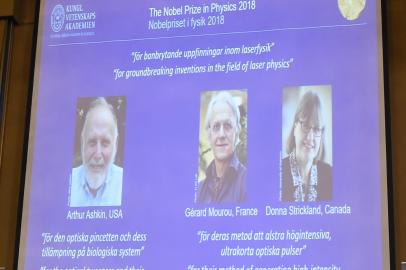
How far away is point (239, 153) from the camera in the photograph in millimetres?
2824

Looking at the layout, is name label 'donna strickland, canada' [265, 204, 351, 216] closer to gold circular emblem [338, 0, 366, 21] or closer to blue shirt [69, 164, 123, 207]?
blue shirt [69, 164, 123, 207]

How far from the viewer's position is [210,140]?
287 centimetres

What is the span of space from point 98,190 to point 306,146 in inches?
36.1

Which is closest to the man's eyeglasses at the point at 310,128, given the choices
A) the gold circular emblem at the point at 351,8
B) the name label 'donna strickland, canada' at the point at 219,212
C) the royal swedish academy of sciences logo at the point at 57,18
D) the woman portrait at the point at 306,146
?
the woman portrait at the point at 306,146

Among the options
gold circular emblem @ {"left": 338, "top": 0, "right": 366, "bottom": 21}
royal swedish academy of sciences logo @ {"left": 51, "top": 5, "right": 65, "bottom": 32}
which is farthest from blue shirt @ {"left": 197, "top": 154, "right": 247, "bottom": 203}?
royal swedish academy of sciences logo @ {"left": 51, "top": 5, "right": 65, "bottom": 32}

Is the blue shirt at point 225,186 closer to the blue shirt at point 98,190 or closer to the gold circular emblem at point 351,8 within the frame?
the blue shirt at point 98,190

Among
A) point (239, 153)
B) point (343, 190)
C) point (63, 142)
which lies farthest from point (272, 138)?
point (63, 142)

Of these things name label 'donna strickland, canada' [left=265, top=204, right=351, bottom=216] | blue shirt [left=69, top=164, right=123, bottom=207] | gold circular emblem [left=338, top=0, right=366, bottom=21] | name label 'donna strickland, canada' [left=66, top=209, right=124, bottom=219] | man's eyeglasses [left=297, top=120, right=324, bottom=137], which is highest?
gold circular emblem [left=338, top=0, right=366, bottom=21]

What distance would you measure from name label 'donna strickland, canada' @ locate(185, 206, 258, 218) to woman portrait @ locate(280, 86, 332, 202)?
149mm

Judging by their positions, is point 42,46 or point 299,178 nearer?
point 299,178

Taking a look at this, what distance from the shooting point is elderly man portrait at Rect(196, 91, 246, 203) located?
2797mm

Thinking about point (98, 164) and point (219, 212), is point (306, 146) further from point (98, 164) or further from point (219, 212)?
point (98, 164)

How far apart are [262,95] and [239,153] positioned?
27 cm

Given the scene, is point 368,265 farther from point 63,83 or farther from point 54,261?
point 63,83
